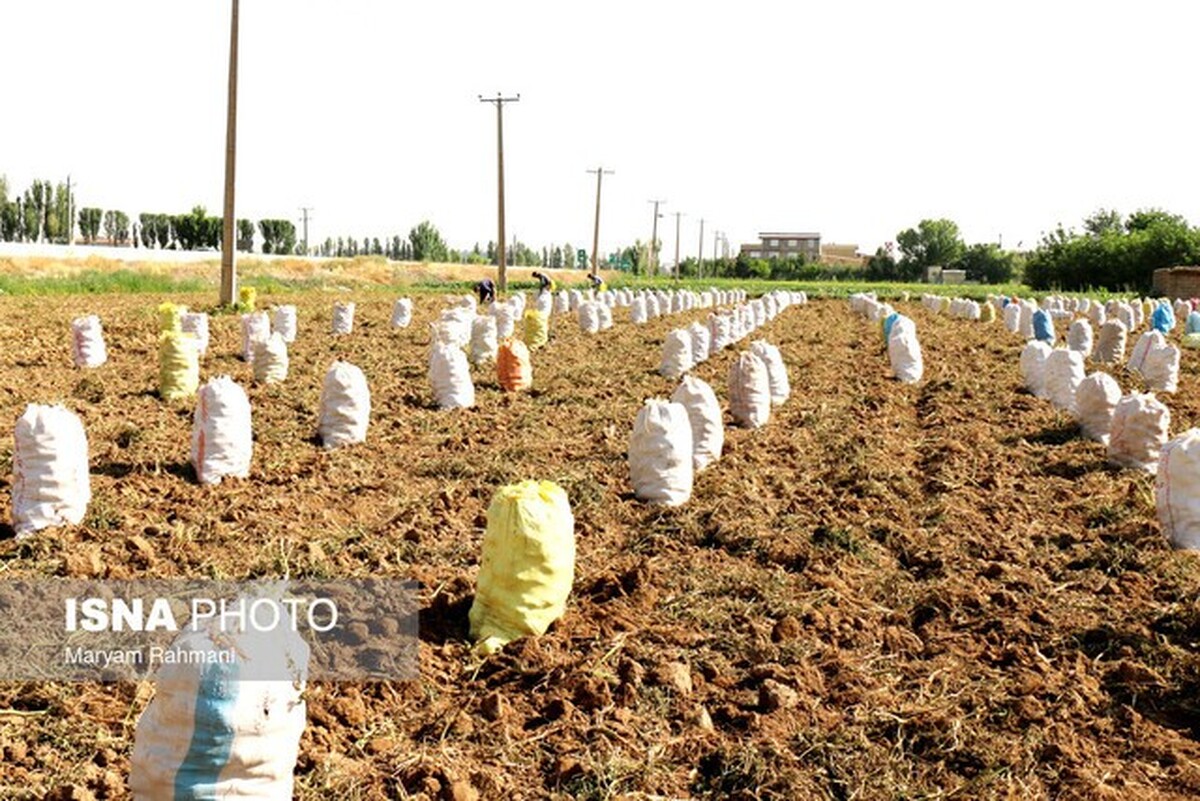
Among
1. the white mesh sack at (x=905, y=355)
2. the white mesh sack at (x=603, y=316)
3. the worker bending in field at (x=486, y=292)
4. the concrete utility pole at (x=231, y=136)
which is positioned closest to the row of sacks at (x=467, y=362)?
the white mesh sack at (x=905, y=355)

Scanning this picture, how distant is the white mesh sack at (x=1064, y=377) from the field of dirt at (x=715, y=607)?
1.62 ft

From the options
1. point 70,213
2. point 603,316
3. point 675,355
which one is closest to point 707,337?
point 675,355

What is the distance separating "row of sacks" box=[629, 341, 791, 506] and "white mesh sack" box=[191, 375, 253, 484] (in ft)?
8.03

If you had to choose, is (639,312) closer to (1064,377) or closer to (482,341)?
(482,341)

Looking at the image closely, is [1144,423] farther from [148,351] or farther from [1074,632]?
[148,351]

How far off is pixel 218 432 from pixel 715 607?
344 centimetres

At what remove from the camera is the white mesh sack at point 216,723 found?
252 centimetres

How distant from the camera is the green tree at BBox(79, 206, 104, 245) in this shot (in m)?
79.9

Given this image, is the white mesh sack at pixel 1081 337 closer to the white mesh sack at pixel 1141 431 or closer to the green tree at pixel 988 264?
the white mesh sack at pixel 1141 431

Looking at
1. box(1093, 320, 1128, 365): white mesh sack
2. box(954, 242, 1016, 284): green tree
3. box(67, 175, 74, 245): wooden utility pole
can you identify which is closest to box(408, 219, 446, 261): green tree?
box(67, 175, 74, 245): wooden utility pole

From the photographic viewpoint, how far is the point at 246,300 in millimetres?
20875

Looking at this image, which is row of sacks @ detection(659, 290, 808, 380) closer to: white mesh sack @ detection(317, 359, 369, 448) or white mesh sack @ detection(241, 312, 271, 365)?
white mesh sack @ detection(241, 312, 271, 365)

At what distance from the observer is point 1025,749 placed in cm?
342

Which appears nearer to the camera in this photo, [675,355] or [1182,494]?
[1182,494]
